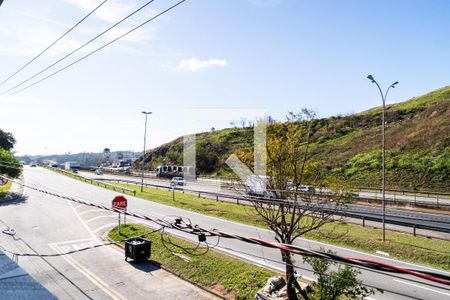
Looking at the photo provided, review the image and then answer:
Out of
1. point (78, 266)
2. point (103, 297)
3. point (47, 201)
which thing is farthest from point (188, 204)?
point (103, 297)

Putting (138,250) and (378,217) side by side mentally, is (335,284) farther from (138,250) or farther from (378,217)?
(378,217)

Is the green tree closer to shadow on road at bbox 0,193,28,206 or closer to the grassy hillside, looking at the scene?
the grassy hillside

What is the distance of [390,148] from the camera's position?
50.8 m

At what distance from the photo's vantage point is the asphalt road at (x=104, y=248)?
1280 centimetres

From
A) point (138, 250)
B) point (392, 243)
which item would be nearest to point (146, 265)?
point (138, 250)

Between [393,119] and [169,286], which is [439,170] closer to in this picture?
[393,119]

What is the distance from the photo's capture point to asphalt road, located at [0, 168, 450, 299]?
12.8 m

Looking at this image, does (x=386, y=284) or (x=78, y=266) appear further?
(x=78, y=266)

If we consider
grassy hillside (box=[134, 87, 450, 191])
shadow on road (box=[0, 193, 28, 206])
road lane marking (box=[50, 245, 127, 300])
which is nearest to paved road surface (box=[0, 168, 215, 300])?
road lane marking (box=[50, 245, 127, 300])

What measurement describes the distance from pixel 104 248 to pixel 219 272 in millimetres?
7510

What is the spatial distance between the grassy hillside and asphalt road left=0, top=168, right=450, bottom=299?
30.4 feet

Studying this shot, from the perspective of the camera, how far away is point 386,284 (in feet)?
43.2

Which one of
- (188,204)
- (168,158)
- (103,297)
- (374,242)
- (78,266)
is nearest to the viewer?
(103,297)

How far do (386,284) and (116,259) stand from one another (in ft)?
39.2
